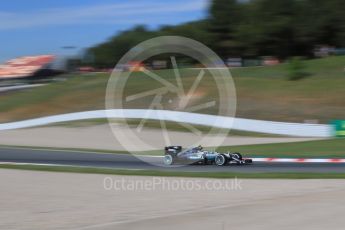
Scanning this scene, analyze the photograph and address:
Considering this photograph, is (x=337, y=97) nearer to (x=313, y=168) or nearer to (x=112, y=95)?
(x=112, y=95)

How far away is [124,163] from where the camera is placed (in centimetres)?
2156

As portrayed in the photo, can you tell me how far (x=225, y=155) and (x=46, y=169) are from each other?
5836mm

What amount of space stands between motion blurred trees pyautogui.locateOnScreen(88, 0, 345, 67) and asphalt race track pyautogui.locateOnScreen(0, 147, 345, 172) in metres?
78.5

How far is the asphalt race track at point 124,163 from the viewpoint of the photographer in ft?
60.5

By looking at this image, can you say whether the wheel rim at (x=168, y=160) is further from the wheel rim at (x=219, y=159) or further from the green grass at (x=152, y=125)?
the green grass at (x=152, y=125)

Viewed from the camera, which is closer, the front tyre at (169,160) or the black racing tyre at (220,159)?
the black racing tyre at (220,159)

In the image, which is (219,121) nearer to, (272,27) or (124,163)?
(124,163)

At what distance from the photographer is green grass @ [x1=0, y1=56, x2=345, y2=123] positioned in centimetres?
4556

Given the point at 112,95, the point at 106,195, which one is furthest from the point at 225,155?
the point at 112,95

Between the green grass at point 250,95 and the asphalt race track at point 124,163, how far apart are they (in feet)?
57.5

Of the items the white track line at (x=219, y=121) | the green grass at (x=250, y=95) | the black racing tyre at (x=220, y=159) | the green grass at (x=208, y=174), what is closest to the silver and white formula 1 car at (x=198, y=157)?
the black racing tyre at (x=220, y=159)

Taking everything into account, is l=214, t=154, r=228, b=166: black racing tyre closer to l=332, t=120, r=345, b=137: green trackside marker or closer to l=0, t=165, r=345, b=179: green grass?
l=0, t=165, r=345, b=179: green grass

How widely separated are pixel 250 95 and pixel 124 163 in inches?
1257

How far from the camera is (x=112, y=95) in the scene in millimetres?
55844
